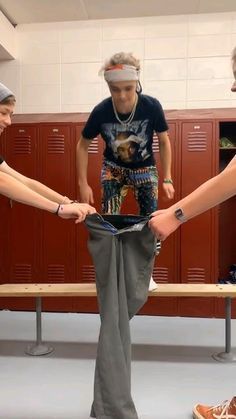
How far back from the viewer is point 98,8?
12.4 ft

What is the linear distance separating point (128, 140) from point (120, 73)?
41cm

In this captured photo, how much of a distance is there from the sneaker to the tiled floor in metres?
0.10

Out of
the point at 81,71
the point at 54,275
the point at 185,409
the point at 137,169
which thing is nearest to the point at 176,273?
the point at 54,275

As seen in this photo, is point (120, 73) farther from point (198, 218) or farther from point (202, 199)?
point (198, 218)

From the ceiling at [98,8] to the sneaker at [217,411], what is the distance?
10.9 feet

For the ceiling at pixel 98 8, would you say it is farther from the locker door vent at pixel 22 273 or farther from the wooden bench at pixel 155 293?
the wooden bench at pixel 155 293

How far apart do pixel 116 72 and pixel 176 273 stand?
2.06 meters

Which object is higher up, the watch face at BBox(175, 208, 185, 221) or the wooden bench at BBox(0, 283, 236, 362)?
the watch face at BBox(175, 208, 185, 221)

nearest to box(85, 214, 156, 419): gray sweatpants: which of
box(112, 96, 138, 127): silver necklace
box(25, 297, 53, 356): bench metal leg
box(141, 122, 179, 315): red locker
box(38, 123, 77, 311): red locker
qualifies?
box(112, 96, 138, 127): silver necklace

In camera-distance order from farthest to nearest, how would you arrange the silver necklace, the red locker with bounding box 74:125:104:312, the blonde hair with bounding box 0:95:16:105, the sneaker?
the red locker with bounding box 74:125:104:312 < the silver necklace < the blonde hair with bounding box 0:95:16:105 < the sneaker

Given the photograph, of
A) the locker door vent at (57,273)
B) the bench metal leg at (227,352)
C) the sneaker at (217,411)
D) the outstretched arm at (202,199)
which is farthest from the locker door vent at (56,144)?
the sneaker at (217,411)

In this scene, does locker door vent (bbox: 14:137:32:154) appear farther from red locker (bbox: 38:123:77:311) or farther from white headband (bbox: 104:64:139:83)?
white headband (bbox: 104:64:139:83)

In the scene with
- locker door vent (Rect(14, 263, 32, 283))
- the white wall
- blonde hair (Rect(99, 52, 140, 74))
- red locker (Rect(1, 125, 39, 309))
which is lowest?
locker door vent (Rect(14, 263, 32, 283))

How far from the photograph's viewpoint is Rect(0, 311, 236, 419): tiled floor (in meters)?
2.03
